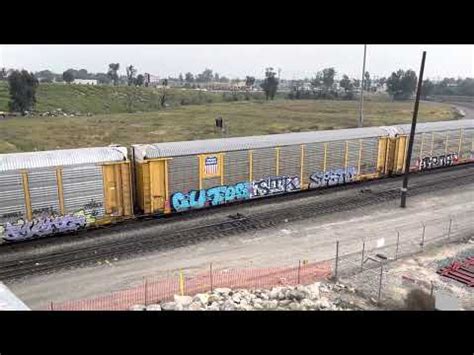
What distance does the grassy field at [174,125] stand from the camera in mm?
50281

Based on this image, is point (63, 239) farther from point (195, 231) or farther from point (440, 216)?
point (440, 216)

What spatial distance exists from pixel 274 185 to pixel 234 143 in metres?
3.80

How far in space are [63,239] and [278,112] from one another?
69676 millimetres

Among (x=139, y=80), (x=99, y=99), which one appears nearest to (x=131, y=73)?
(x=139, y=80)

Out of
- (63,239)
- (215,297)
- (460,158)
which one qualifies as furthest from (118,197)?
(460,158)

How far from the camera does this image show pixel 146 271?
1753 cm

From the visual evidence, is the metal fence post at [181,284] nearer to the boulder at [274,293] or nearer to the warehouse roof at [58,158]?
the boulder at [274,293]

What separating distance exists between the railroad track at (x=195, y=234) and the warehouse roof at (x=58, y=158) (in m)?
3.82

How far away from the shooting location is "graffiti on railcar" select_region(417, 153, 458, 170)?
34375 mm

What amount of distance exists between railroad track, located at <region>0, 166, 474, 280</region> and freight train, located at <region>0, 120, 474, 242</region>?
1423mm

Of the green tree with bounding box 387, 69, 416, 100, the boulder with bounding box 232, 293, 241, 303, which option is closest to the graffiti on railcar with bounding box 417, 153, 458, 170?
the boulder with bounding box 232, 293, 241, 303

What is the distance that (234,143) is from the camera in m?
25.1
